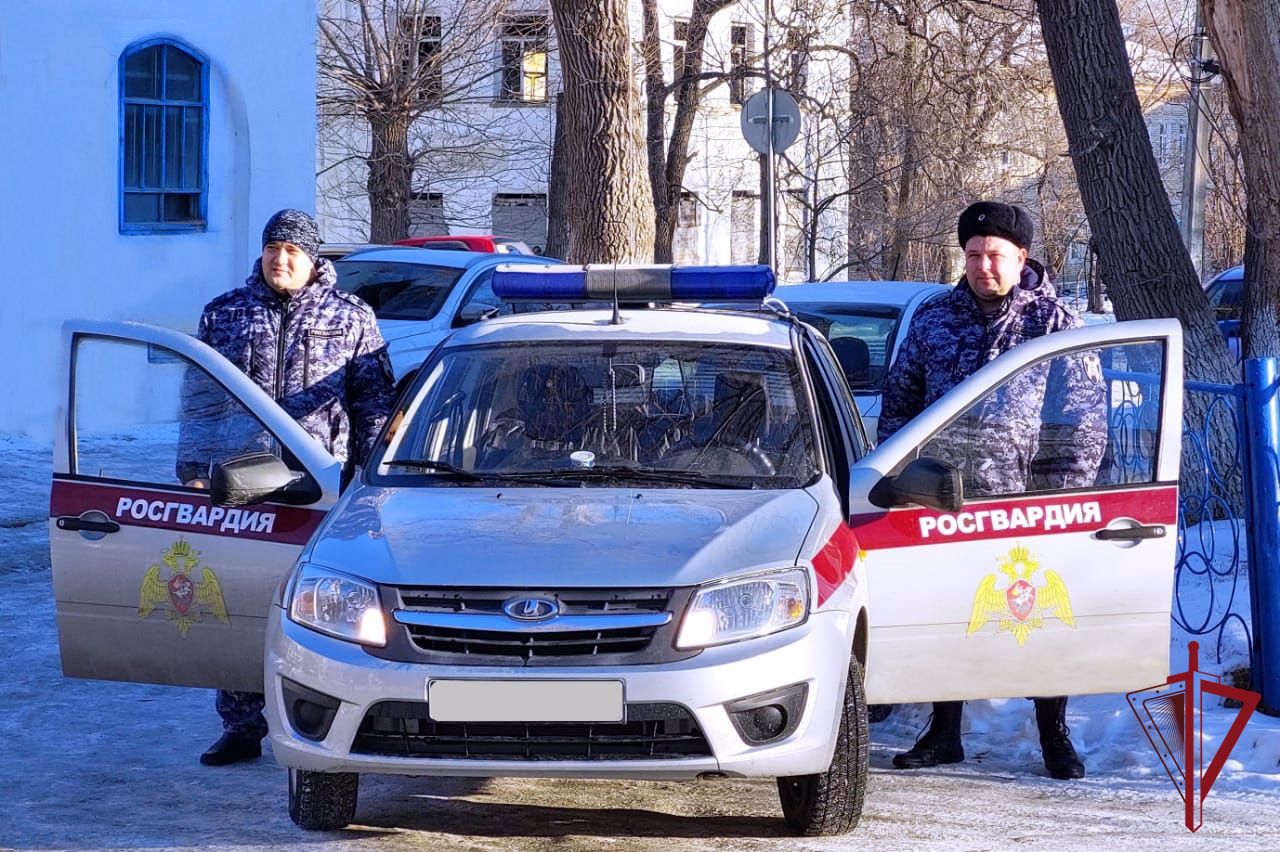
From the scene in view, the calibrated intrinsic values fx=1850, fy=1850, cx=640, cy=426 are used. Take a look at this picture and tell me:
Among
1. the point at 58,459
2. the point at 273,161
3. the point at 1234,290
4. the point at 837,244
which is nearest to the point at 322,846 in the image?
the point at 58,459

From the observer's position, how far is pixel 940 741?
609 cm

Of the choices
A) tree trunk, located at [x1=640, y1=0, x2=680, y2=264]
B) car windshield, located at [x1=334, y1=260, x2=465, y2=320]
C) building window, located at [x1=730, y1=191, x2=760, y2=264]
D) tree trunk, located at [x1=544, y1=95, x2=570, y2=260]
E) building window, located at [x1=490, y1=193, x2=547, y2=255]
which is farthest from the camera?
building window, located at [x1=730, y1=191, x2=760, y2=264]

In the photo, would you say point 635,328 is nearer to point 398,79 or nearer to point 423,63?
point 398,79

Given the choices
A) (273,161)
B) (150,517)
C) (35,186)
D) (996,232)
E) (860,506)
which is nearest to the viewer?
(860,506)

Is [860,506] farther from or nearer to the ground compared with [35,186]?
nearer to the ground

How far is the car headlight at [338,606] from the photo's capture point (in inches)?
181

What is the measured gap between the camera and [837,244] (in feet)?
113

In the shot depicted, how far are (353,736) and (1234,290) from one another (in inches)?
579

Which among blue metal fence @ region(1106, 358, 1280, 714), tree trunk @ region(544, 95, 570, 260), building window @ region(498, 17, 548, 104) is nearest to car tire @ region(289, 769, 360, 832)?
blue metal fence @ region(1106, 358, 1280, 714)

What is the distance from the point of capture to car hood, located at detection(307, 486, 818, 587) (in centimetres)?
455

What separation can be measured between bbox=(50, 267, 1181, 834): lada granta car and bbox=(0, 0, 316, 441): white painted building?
892 centimetres

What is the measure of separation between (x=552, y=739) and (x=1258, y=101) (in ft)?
20.1

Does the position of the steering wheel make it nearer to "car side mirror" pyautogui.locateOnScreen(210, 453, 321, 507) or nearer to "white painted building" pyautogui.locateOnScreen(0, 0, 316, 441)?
"car side mirror" pyautogui.locateOnScreen(210, 453, 321, 507)

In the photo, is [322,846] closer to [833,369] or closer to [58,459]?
[58,459]
